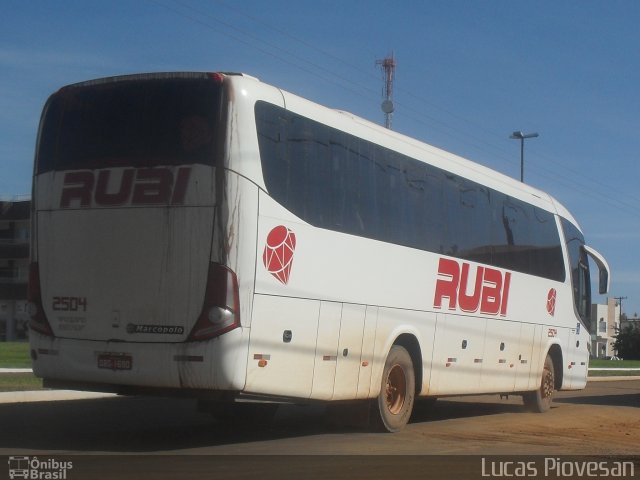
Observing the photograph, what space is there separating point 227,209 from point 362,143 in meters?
3.13

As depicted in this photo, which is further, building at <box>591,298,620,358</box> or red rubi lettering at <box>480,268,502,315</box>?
building at <box>591,298,620,358</box>

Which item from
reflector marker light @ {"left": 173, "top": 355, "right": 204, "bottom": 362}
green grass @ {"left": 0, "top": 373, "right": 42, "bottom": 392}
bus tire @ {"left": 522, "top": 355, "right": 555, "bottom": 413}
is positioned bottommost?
green grass @ {"left": 0, "top": 373, "right": 42, "bottom": 392}

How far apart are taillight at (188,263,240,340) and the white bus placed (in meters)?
0.01

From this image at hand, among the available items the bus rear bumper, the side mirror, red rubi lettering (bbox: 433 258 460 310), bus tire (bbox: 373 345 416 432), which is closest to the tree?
the side mirror

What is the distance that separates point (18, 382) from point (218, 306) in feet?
35.9

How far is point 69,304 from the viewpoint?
11.4 metres

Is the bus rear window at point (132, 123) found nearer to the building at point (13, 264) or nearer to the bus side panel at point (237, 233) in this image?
the bus side panel at point (237, 233)

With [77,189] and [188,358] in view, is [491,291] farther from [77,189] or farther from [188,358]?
[77,189]

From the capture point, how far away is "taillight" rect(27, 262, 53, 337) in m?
11.5

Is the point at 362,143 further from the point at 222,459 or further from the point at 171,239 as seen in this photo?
the point at 222,459

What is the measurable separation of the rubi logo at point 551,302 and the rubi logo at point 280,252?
8974 millimetres

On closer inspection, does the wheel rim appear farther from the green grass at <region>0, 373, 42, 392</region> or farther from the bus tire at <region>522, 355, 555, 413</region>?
the green grass at <region>0, 373, 42, 392</region>

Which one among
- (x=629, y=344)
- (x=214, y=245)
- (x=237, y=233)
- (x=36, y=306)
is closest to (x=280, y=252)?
(x=237, y=233)

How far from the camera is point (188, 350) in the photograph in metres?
10.7
